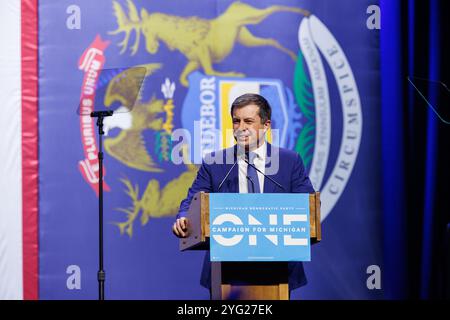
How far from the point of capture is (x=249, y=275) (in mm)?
3541

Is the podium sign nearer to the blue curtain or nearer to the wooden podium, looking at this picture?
the wooden podium

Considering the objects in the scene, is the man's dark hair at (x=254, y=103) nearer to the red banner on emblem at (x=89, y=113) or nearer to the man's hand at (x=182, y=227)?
the man's hand at (x=182, y=227)

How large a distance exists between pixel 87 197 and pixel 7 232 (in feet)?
1.66

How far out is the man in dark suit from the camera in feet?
13.0

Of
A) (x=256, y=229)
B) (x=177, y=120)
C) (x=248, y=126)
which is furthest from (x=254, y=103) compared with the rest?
(x=177, y=120)

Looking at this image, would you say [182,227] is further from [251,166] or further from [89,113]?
[89,113]

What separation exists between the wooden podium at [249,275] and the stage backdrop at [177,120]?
5.23ft

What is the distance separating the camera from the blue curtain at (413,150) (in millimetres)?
5523

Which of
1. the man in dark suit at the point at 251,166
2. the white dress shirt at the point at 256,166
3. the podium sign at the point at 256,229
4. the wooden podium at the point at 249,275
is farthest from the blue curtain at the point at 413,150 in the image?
the podium sign at the point at 256,229

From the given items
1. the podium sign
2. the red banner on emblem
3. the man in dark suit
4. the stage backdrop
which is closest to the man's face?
the man in dark suit

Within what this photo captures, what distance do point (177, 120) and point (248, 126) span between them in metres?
1.42

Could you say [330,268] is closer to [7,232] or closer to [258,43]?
[258,43]

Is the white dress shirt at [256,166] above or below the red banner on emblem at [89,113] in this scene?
below
